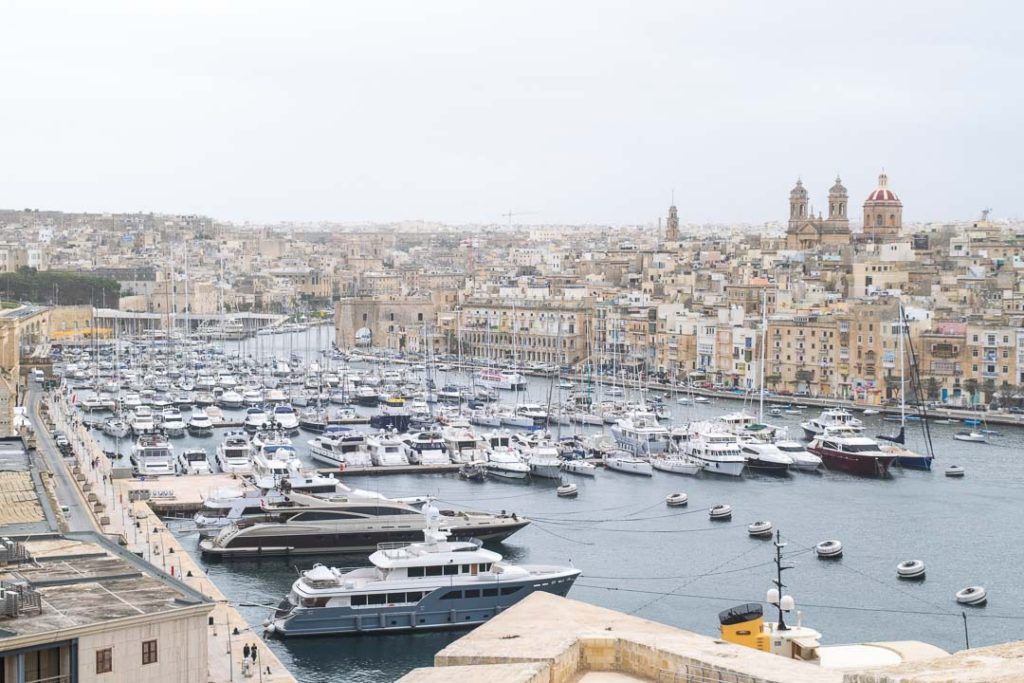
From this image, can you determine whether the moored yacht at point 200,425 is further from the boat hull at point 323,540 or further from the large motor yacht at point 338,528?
the boat hull at point 323,540

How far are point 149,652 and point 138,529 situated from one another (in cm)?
878

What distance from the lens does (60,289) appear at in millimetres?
55875

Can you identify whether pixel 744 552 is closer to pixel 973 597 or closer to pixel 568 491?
pixel 973 597

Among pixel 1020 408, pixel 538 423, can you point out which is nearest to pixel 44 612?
pixel 538 423

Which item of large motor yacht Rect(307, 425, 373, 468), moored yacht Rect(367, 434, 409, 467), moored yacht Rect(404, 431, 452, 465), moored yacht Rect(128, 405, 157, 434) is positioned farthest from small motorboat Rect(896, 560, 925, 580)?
moored yacht Rect(128, 405, 157, 434)

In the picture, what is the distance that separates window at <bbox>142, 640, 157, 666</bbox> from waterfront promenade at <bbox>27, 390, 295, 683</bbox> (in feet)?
9.05

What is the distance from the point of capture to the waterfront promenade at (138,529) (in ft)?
34.7

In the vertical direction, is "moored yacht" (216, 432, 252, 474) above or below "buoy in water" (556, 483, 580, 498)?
above

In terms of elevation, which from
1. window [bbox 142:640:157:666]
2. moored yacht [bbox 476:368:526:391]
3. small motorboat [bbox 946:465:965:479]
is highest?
window [bbox 142:640:157:666]

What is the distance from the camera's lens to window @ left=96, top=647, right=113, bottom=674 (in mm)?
6941

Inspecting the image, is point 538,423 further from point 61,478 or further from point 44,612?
point 44,612

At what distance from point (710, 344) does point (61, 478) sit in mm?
23171

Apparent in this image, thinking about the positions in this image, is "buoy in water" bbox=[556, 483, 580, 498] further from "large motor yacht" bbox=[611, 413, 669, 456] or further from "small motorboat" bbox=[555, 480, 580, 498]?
"large motor yacht" bbox=[611, 413, 669, 456]

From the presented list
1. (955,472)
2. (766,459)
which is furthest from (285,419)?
(955,472)
